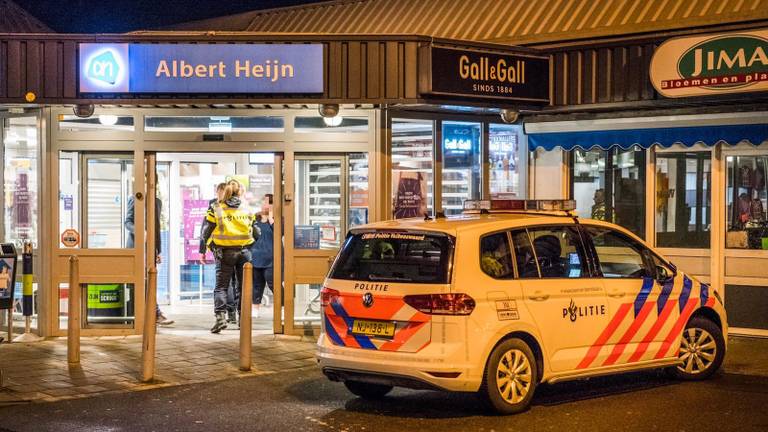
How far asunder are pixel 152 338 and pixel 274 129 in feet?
12.5

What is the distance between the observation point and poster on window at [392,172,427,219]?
12.6m

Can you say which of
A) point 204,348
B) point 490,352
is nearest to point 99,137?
point 204,348

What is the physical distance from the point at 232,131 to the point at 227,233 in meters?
1.28

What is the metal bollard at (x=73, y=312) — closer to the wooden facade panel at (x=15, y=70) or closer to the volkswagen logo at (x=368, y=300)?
the wooden facade panel at (x=15, y=70)

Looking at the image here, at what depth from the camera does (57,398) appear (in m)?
8.52

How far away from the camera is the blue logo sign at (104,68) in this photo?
11422mm

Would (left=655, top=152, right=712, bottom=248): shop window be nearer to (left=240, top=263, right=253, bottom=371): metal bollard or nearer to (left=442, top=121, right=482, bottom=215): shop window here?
(left=442, top=121, right=482, bottom=215): shop window

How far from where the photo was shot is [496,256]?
313 inches

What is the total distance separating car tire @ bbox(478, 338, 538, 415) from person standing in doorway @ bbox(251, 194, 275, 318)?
6011 mm

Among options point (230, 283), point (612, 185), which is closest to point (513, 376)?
point (612, 185)

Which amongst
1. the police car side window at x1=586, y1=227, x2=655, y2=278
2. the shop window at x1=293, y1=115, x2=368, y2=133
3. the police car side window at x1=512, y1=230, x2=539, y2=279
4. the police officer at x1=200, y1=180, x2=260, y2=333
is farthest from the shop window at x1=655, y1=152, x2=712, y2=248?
the police officer at x1=200, y1=180, x2=260, y2=333

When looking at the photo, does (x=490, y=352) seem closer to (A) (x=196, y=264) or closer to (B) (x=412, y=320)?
(B) (x=412, y=320)

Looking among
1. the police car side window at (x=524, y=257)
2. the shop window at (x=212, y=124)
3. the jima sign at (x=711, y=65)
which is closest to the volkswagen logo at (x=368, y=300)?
the police car side window at (x=524, y=257)

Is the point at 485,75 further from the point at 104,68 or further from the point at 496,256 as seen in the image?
the point at 496,256
